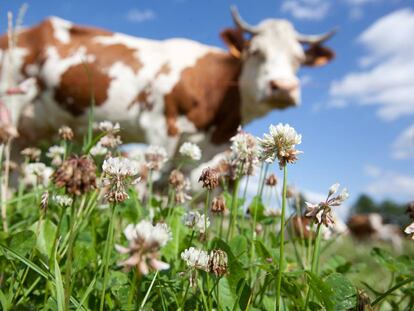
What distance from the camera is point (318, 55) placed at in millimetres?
6176

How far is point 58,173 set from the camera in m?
0.62

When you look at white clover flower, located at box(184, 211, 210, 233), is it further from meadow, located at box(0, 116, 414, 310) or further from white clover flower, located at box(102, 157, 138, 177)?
white clover flower, located at box(102, 157, 138, 177)

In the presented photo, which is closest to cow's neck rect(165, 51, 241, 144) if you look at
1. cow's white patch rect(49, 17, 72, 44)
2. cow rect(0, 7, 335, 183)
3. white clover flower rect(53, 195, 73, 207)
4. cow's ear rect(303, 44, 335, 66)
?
cow rect(0, 7, 335, 183)

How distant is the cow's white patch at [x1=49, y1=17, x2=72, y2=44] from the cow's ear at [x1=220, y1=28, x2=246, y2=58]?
6.35ft

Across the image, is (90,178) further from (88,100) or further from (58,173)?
(88,100)

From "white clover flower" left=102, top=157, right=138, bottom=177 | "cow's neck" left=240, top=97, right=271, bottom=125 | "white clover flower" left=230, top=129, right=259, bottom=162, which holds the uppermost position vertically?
"cow's neck" left=240, top=97, right=271, bottom=125

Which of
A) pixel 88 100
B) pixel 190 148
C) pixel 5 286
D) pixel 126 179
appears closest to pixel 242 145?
pixel 190 148

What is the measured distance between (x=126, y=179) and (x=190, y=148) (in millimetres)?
660

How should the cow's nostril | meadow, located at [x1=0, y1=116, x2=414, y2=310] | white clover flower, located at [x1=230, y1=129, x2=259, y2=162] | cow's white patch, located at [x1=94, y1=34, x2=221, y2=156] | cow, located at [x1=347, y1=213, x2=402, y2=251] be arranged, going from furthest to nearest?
cow, located at [x1=347, y1=213, x2=402, y2=251], cow's white patch, located at [x1=94, y1=34, x2=221, y2=156], the cow's nostril, white clover flower, located at [x1=230, y1=129, x2=259, y2=162], meadow, located at [x1=0, y1=116, x2=414, y2=310]

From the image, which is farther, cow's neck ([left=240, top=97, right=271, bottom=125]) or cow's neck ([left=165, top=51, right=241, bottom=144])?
cow's neck ([left=240, top=97, right=271, bottom=125])

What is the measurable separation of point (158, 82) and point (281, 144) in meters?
4.46

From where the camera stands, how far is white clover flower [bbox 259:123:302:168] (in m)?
0.83

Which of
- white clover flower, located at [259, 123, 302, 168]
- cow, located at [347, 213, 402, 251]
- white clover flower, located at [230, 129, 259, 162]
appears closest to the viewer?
white clover flower, located at [259, 123, 302, 168]

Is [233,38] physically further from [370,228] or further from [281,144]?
[370,228]
